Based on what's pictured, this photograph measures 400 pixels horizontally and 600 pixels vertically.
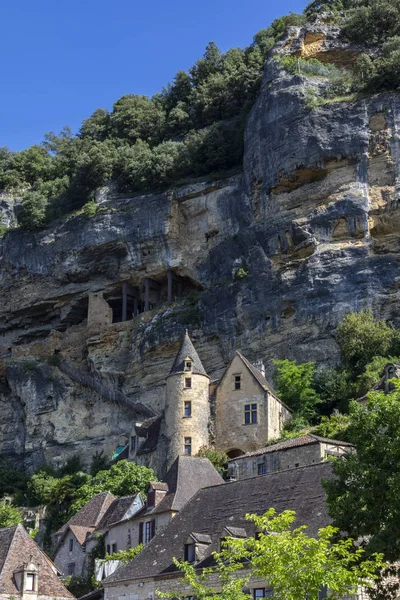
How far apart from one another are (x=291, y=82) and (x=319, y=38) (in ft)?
21.4

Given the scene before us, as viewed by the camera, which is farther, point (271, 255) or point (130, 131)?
point (130, 131)

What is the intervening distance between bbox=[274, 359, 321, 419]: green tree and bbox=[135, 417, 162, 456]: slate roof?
21.7 ft

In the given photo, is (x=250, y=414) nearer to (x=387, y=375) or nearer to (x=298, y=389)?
(x=298, y=389)

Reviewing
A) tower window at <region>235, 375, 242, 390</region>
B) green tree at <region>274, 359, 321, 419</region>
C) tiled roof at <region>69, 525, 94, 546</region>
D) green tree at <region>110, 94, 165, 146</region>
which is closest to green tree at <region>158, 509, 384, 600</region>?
tiled roof at <region>69, 525, 94, 546</region>

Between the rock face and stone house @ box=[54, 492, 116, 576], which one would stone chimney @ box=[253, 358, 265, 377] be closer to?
the rock face

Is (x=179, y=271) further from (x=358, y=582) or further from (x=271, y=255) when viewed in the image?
(x=358, y=582)

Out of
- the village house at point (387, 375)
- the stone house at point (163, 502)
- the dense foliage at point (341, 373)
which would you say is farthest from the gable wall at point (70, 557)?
the village house at point (387, 375)

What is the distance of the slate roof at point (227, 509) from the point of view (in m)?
29.5

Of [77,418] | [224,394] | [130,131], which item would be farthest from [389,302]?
[130,131]

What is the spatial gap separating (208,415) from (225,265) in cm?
1253

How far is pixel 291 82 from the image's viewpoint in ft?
207

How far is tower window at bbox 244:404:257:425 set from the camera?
169ft

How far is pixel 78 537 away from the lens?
1667 inches

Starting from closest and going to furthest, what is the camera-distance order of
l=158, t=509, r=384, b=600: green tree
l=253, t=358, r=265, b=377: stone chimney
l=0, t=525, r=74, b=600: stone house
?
l=158, t=509, r=384, b=600: green tree < l=0, t=525, r=74, b=600: stone house < l=253, t=358, r=265, b=377: stone chimney
